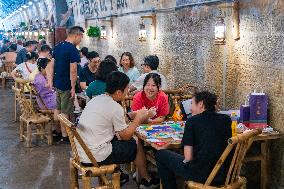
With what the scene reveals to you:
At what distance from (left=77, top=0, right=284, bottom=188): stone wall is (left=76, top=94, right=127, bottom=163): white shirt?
2.01m

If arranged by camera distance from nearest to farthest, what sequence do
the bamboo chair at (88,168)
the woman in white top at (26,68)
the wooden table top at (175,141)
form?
the bamboo chair at (88,168)
the wooden table top at (175,141)
the woman in white top at (26,68)

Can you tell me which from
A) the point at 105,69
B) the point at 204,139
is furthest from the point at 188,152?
the point at 105,69

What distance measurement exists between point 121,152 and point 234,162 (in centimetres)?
143

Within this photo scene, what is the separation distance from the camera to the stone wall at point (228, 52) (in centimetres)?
521

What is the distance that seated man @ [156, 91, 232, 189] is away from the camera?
3.99 metres

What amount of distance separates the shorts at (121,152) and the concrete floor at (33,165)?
966 mm

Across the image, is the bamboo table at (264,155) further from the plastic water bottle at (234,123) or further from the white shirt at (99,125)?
the white shirt at (99,125)

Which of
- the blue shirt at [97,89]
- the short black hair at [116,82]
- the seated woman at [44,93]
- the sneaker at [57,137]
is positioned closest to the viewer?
the short black hair at [116,82]

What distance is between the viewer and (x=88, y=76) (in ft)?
28.2

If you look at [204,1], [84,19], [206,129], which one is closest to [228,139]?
[206,129]

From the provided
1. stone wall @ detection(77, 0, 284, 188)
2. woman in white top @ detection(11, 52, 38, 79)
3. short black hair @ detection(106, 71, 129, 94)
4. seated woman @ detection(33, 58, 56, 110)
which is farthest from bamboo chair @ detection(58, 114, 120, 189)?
woman in white top @ detection(11, 52, 38, 79)

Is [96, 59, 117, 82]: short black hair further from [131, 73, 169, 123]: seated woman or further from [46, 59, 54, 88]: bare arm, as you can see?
[46, 59, 54, 88]: bare arm

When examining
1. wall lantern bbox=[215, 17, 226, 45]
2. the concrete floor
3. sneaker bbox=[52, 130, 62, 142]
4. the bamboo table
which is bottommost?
the concrete floor

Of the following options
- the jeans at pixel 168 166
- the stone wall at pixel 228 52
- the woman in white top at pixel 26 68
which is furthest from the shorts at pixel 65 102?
the woman in white top at pixel 26 68
